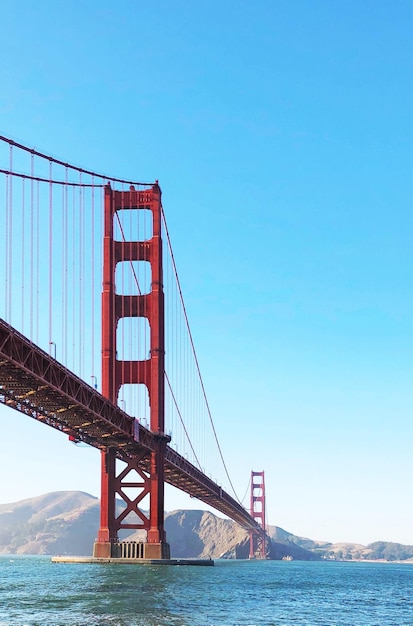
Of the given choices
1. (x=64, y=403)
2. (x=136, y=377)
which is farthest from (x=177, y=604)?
(x=136, y=377)

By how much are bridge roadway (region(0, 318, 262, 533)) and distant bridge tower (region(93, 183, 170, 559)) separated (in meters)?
1.26

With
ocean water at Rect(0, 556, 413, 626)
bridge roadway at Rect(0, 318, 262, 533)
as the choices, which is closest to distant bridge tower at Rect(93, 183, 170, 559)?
bridge roadway at Rect(0, 318, 262, 533)

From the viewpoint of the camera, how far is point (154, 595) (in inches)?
1528

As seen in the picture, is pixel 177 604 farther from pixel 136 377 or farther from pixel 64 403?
pixel 136 377

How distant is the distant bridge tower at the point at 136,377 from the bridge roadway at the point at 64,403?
1.26 m

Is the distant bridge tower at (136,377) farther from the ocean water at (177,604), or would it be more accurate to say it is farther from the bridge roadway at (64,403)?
the ocean water at (177,604)

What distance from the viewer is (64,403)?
5147 cm

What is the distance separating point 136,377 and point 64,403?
17818 millimetres

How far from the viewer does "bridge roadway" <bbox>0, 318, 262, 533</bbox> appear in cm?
4247

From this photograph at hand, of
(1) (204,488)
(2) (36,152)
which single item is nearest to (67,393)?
(2) (36,152)

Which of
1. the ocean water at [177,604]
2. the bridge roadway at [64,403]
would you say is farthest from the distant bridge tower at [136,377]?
the ocean water at [177,604]

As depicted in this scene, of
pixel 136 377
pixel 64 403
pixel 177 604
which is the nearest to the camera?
pixel 177 604

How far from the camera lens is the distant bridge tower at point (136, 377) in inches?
2675

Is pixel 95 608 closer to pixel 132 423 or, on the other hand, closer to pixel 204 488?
pixel 132 423
